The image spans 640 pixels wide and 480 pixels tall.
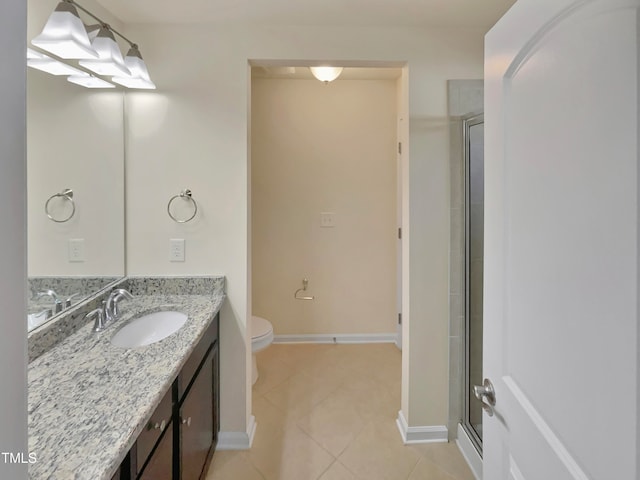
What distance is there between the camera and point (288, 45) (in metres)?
1.97

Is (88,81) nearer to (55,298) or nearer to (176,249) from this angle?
(176,249)

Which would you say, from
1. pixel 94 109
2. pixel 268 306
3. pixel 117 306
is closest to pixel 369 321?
pixel 268 306

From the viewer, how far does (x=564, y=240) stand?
0.70m

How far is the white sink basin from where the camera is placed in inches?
65.0

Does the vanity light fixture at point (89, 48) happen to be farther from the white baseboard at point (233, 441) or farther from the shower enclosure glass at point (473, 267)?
the white baseboard at point (233, 441)

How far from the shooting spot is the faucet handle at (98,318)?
5.02 ft

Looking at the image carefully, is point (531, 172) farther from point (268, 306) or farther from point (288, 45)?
point (268, 306)

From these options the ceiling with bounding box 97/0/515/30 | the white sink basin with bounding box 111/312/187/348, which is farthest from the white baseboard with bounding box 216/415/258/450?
the ceiling with bounding box 97/0/515/30

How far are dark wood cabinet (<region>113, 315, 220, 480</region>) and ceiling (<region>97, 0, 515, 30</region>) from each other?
1.59 meters

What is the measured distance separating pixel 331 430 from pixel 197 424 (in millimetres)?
896

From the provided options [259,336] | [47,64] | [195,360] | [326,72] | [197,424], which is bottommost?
[197,424]

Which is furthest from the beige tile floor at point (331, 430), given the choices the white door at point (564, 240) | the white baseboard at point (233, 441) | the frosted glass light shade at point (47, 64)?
the frosted glass light shade at point (47, 64)

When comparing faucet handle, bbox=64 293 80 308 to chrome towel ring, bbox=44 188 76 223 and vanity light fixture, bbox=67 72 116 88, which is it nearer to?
chrome towel ring, bbox=44 188 76 223

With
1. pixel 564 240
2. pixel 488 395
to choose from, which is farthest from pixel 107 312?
pixel 564 240
